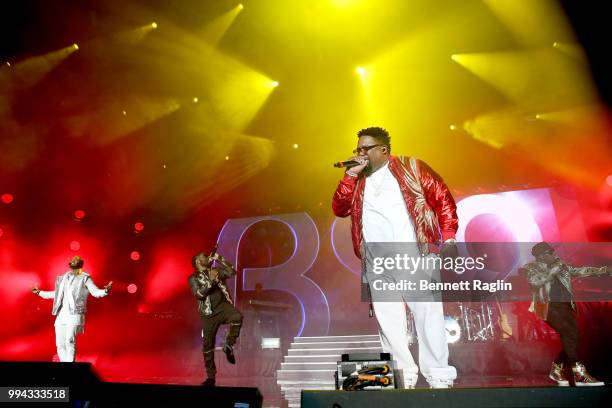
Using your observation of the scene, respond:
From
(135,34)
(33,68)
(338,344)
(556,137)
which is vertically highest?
(135,34)

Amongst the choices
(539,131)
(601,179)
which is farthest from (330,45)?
(601,179)

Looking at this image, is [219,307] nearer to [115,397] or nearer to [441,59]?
[115,397]

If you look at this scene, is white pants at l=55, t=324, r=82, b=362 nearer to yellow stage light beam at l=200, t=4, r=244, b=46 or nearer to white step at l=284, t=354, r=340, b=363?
white step at l=284, t=354, r=340, b=363

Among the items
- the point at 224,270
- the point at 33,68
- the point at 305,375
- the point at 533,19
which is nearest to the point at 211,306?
the point at 224,270

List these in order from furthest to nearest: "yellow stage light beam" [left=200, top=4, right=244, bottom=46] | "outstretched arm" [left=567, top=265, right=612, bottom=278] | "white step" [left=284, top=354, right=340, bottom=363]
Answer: "yellow stage light beam" [left=200, top=4, right=244, bottom=46], "white step" [left=284, top=354, right=340, bottom=363], "outstretched arm" [left=567, top=265, right=612, bottom=278]

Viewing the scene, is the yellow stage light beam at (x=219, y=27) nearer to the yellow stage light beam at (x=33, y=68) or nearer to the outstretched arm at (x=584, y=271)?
the yellow stage light beam at (x=33, y=68)

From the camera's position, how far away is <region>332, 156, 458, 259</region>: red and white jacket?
436 centimetres

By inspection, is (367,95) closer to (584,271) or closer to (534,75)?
(534,75)

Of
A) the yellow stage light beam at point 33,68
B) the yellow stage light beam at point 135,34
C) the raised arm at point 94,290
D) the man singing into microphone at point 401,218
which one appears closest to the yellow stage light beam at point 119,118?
the yellow stage light beam at point 33,68

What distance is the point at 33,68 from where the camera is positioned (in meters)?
7.54

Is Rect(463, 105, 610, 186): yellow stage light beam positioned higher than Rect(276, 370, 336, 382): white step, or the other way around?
Rect(463, 105, 610, 186): yellow stage light beam

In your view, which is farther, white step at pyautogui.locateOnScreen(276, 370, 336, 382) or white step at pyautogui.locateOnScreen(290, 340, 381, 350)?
white step at pyautogui.locateOnScreen(290, 340, 381, 350)

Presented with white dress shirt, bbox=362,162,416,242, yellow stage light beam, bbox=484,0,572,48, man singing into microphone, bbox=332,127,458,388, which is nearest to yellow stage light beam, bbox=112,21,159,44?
man singing into microphone, bbox=332,127,458,388

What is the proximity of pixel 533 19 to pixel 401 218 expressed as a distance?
4742mm
